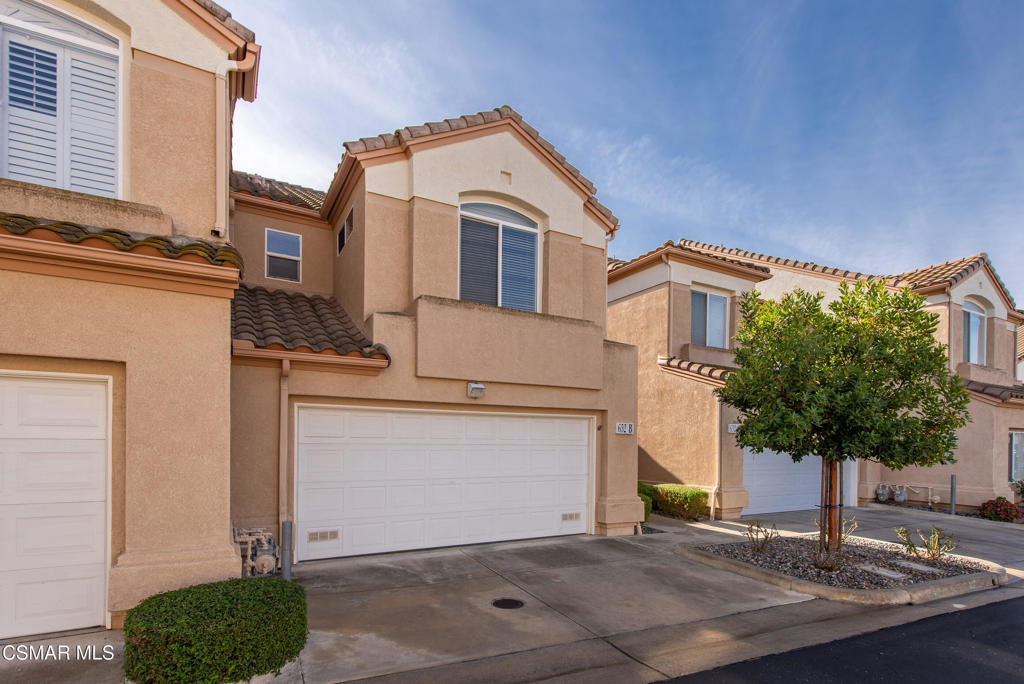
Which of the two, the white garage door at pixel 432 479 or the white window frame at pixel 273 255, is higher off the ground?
the white window frame at pixel 273 255

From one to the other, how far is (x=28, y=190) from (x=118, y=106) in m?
1.42

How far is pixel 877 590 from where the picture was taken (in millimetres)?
7422

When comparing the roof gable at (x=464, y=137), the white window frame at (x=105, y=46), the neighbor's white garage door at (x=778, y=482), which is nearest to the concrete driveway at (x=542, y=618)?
the neighbor's white garage door at (x=778, y=482)

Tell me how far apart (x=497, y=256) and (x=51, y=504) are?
701 centimetres

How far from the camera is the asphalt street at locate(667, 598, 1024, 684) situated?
203 inches

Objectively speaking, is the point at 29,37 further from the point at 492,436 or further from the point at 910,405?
the point at 910,405

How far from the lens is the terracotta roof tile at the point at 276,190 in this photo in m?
10.7

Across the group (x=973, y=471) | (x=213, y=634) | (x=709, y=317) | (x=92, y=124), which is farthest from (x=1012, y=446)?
(x=92, y=124)

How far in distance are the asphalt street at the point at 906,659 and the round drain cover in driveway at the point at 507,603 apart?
2.19 metres

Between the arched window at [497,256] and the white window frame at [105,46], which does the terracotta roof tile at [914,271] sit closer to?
the arched window at [497,256]

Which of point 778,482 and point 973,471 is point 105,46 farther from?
point 973,471

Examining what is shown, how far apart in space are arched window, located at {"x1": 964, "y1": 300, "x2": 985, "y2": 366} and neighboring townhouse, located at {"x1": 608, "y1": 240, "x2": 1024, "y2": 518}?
0.04 meters

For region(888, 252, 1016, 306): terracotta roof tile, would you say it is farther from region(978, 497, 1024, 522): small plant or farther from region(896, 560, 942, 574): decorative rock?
region(896, 560, 942, 574): decorative rock

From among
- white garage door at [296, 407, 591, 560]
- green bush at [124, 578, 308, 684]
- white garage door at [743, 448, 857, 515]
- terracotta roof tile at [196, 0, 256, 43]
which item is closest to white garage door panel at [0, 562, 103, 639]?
green bush at [124, 578, 308, 684]
